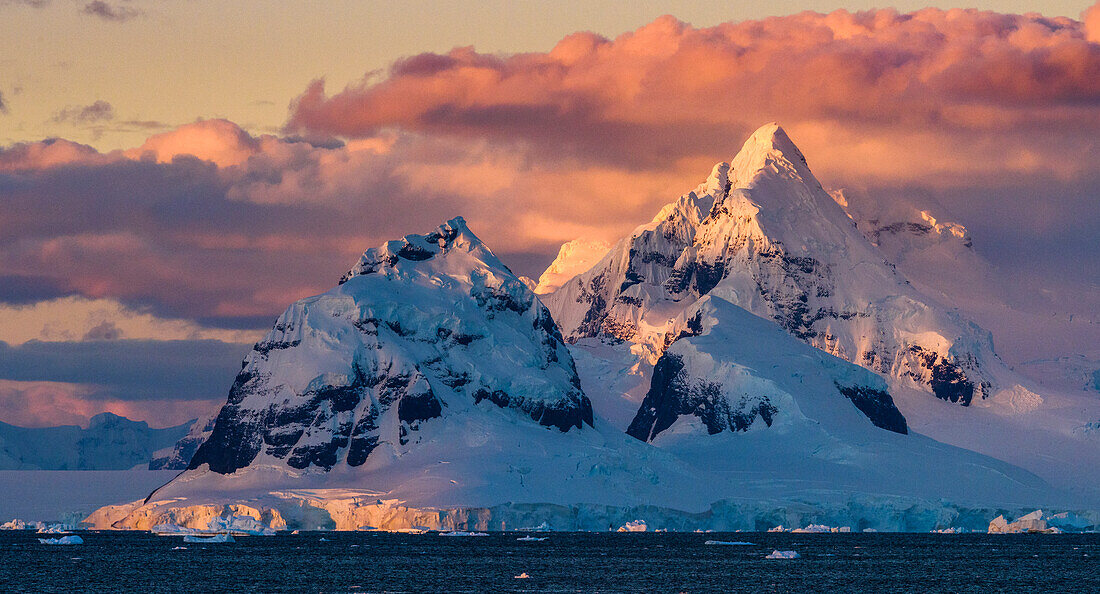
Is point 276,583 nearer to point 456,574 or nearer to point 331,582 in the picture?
point 331,582

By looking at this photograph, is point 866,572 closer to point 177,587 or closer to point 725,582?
point 725,582

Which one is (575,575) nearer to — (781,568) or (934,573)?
(781,568)

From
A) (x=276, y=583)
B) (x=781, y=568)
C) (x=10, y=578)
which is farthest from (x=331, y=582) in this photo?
(x=781, y=568)

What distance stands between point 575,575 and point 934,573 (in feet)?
132

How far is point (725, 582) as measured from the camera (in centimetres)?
17725

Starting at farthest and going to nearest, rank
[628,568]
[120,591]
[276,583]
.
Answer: [628,568]
[276,583]
[120,591]

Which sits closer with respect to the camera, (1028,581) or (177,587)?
(177,587)

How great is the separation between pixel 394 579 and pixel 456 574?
10.1 meters

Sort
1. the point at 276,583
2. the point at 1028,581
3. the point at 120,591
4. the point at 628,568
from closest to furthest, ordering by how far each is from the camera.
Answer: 1. the point at 120,591
2. the point at 276,583
3. the point at 1028,581
4. the point at 628,568

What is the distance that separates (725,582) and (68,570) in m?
70.7

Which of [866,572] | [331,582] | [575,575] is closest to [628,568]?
[575,575]

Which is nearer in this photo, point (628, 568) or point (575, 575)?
point (575, 575)

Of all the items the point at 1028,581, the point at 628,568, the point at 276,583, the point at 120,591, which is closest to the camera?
the point at 120,591

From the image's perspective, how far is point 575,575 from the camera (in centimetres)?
18562
